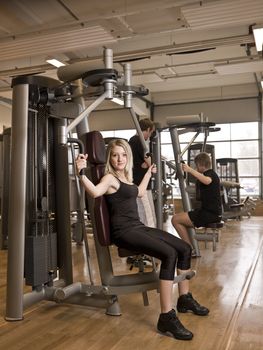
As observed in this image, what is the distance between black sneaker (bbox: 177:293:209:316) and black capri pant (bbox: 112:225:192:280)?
264 millimetres

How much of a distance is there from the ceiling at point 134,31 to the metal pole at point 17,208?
588 millimetres

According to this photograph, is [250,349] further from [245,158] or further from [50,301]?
[245,158]

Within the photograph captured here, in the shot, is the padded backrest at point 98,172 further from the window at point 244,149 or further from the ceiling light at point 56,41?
the window at point 244,149

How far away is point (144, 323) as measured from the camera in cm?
268

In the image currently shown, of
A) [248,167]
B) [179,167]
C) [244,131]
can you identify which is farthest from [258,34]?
[248,167]

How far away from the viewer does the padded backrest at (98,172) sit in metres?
2.77

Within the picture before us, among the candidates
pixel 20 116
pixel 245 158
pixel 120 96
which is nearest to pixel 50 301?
pixel 20 116

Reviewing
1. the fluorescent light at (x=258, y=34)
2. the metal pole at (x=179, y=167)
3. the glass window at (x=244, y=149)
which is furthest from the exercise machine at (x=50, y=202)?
the glass window at (x=244, y=149)

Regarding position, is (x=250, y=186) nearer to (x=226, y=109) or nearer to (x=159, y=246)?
(x=226, y=109)

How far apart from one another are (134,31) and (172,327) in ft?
17.5

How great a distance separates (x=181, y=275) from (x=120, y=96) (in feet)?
4.55

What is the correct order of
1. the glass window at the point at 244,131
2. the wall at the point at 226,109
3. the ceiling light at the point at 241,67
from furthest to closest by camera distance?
the glass window at the point at 244,131
the wall at the point at 226,109
the ceiling light at the point at 241,67

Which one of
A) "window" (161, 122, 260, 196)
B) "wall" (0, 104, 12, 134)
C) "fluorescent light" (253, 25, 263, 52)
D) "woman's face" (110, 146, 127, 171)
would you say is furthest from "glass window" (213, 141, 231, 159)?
"woman's face" (110, 146, 127, 171)

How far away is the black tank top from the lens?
2.75 metres
